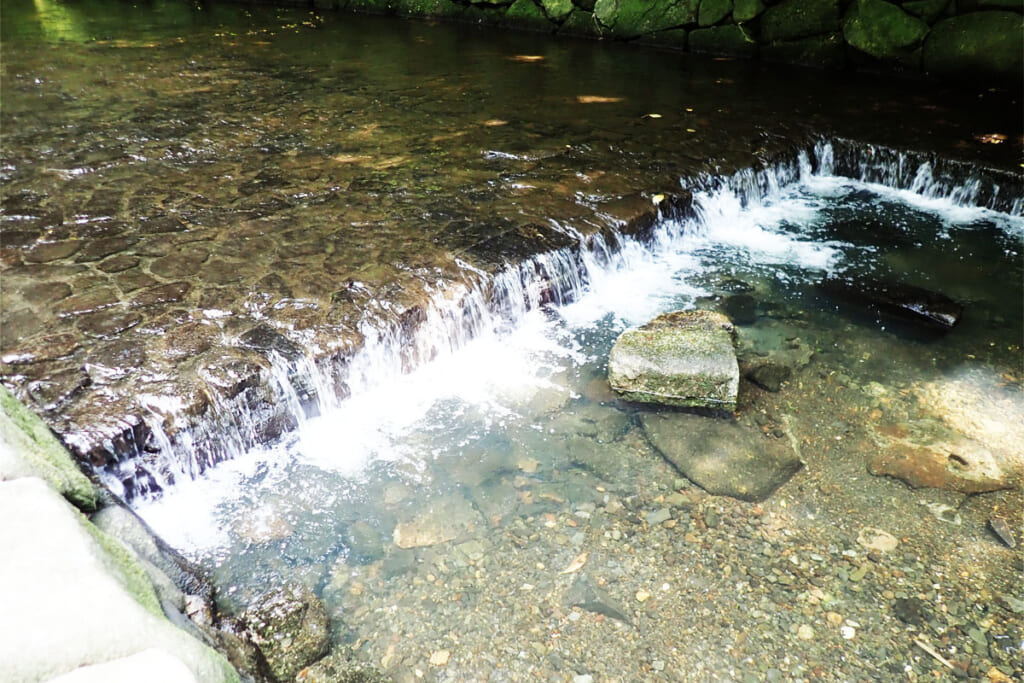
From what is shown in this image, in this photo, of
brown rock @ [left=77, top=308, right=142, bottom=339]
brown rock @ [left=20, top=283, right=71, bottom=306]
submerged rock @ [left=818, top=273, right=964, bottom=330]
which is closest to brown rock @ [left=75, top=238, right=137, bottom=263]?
brown rock @ [left=20, top=283, right=71, bottom=306]

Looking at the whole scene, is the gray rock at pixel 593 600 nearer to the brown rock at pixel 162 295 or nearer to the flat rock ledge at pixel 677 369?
the flat rock ledge at pixel 677 369

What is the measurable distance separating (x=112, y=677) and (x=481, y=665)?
5.26 ft

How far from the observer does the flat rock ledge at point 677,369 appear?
4242mm

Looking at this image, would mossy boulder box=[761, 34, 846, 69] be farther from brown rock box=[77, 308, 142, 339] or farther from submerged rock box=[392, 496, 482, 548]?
brown rock box=[77, 308, 142, 339]

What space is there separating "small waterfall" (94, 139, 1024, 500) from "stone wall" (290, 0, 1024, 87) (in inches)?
142

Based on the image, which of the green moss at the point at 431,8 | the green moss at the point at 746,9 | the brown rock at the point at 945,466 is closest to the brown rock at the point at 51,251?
the brown rock at the point at 945,466

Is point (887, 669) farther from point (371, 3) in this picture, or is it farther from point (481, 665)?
point (371, 3)

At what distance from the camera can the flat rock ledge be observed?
13.9 feet

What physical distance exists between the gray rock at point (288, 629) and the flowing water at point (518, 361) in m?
0.14

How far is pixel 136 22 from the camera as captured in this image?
13.3 metres

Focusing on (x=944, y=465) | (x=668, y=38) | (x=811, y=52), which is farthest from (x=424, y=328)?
(x=668, y=38)

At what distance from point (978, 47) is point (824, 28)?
7.21 ft

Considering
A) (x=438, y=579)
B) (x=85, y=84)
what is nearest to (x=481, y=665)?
(x=438, y=579)

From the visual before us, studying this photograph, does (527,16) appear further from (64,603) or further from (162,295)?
(64,603)
